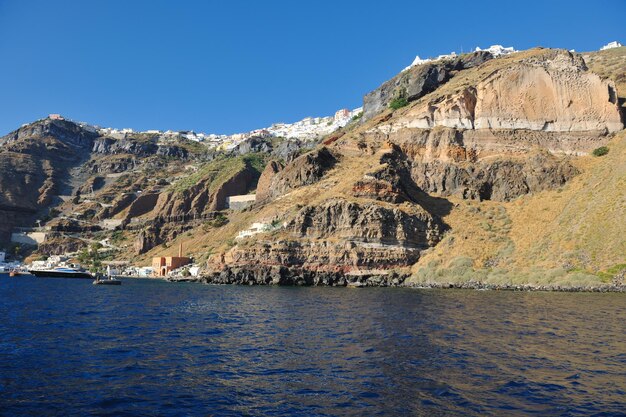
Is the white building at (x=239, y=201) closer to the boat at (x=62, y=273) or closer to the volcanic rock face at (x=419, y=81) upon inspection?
the volcanic rock face at (x=419, y=81)

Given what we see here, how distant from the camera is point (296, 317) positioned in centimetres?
3512

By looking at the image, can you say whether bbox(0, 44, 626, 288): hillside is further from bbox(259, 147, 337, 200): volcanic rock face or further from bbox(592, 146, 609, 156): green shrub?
bbox(592, 146, 609, 156): green shrub

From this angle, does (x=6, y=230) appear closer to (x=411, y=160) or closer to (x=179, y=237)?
(x=179, y=237)

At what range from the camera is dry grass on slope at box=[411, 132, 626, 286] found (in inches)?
2317

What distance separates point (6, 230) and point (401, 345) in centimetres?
18177

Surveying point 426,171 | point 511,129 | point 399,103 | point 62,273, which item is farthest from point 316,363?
point 399,103

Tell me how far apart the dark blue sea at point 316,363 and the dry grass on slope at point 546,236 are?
2378 centimetres

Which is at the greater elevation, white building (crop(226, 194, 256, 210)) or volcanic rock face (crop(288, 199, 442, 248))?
white building (crop(226, 194, 256, 210))

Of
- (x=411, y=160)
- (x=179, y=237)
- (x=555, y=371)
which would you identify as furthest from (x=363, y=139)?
(x=555, y=371)

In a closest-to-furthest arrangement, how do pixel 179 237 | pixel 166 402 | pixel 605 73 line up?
pixel 166 402 → pixel 605 73 → pixel 179 237

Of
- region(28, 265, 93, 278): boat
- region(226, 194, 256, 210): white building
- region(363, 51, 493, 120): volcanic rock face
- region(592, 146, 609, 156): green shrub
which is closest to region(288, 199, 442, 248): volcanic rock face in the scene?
region(592, 146, 609, 156): green shrub

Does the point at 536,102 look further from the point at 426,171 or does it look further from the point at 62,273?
the point at 62,273

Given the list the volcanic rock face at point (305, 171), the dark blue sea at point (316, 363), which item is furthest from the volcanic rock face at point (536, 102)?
the dark blue sea at point (316, 363)

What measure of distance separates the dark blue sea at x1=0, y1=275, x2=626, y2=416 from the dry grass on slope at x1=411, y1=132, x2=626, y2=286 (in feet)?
78.0
